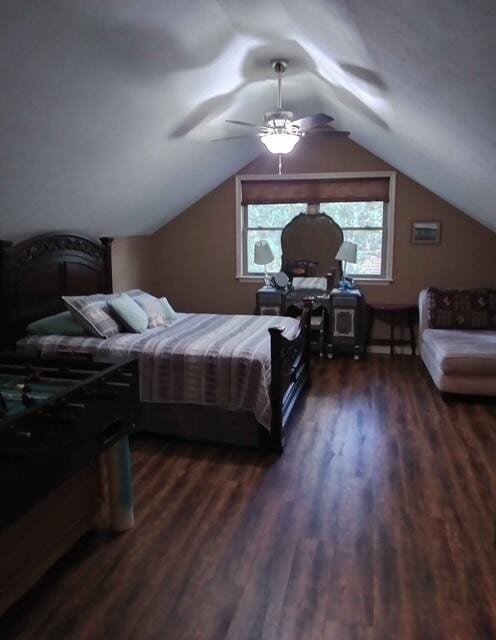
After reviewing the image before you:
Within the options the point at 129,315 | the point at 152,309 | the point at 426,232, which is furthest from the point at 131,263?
the point at 426,232

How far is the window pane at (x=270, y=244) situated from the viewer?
621cm

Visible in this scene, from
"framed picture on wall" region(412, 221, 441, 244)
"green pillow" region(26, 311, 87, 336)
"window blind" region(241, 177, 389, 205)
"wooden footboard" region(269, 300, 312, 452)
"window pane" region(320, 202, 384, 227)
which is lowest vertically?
"wooden footboard" region(269, 300, 312, 452)

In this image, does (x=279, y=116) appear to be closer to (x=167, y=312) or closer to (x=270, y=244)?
(x=167, y=312)

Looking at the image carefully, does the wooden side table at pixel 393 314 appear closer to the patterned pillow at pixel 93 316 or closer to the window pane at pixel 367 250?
the window pane at pixel 367 250

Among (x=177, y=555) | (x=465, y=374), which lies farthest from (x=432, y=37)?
(x=465, y=374)

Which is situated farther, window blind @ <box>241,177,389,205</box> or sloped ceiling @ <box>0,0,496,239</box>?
window blind @ <box>241,177,389,205</box>

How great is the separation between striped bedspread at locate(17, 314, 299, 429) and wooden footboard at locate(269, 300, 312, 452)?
67 mm

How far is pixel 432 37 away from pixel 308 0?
2.52ft

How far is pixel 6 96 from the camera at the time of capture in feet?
7.78

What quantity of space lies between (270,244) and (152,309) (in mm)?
2471

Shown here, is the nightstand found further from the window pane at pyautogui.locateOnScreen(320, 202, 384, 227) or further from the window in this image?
the window pane at pyautogui.locateOnScreen(320, 202, 384, 227)

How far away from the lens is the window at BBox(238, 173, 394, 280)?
5.82m

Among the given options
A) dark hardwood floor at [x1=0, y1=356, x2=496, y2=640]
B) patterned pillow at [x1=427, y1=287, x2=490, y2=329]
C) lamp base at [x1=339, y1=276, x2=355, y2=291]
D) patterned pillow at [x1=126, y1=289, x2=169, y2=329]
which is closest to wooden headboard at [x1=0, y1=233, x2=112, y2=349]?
patterned pillow at [x1=126, y1=289, x2=169, y2=329]

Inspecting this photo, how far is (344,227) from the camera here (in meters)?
5.95
